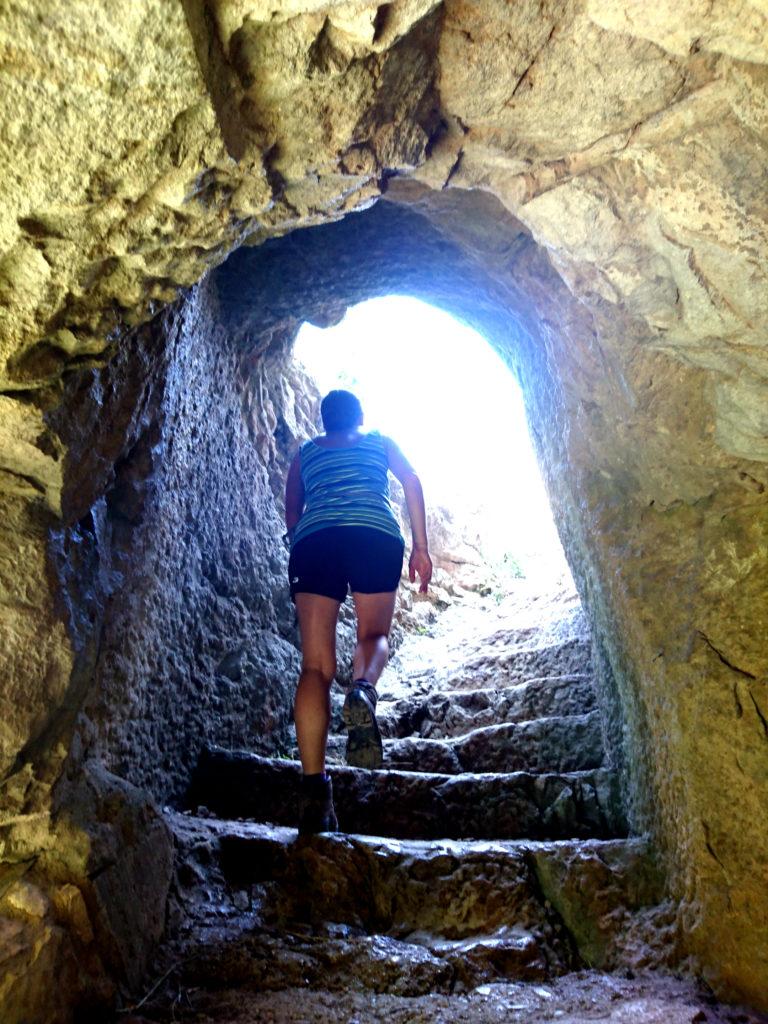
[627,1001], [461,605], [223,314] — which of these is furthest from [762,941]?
[461,605]

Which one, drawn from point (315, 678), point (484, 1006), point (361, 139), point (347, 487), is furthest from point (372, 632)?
point (361, 139)

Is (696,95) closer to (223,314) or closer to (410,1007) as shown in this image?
(410,1007)

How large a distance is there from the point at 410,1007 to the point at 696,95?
6.77 feet

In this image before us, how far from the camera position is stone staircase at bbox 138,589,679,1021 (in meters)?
1.77

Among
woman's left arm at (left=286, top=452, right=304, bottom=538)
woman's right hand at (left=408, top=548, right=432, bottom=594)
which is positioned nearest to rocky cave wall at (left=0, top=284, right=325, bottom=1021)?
woman's left arm at (left=286, top=452, right=304, bottom=538)

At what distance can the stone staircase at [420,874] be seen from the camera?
1.77 meters

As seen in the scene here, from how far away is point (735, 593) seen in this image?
78.7 inches

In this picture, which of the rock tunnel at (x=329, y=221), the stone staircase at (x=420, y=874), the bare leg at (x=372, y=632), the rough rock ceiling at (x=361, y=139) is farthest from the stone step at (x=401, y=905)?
the rough rock ceiling at (x=361, y=139)

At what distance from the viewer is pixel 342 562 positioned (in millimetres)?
2822

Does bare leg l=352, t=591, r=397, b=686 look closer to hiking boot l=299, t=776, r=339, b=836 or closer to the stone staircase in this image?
the stone staircase

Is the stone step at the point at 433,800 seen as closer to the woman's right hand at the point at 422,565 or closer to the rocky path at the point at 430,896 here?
the rocky path at the point at 430,896

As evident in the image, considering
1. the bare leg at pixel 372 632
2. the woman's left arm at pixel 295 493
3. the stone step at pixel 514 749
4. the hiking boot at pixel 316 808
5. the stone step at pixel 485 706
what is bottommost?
the hiking boot at pixel 316 808

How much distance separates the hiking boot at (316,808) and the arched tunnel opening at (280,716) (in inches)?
3.5

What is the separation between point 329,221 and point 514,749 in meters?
2.32
